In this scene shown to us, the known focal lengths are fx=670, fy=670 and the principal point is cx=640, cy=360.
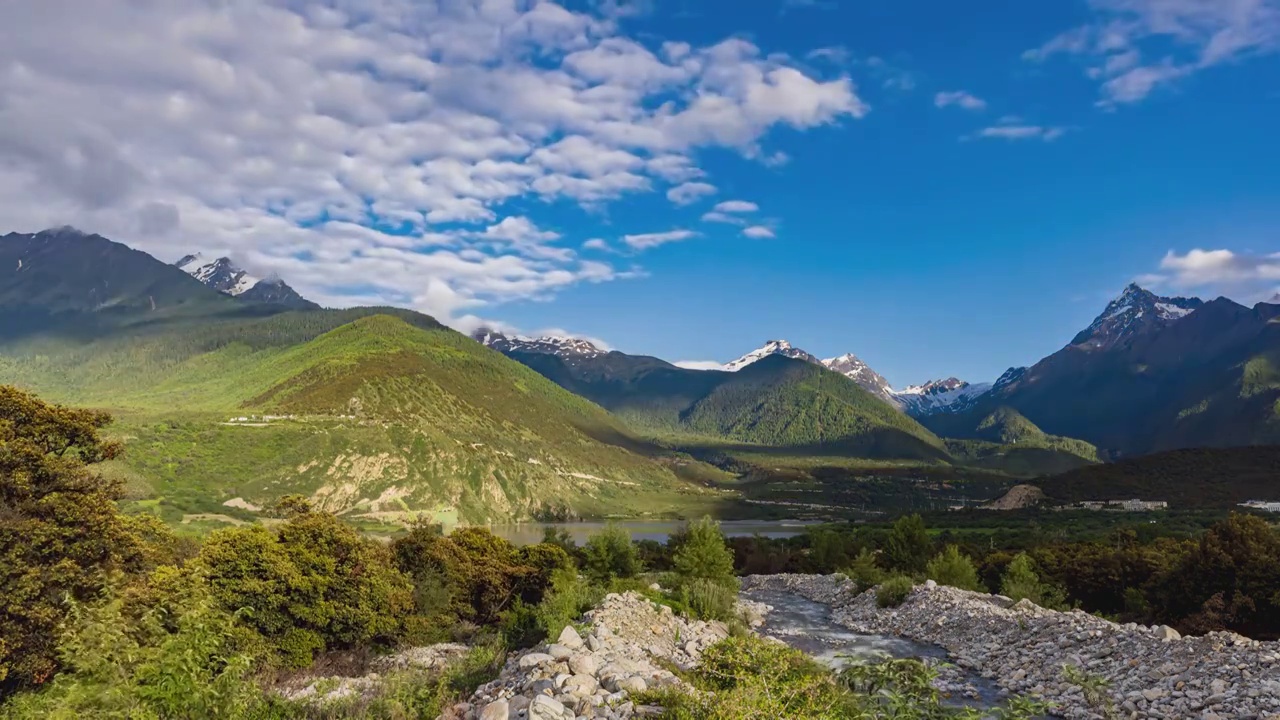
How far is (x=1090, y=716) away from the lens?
20.6 metres

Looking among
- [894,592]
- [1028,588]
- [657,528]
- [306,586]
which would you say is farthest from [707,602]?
[657,528]

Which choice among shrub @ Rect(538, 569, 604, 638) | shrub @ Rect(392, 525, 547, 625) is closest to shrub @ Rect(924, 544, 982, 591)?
shrub @ Rect(392, 525, 547, 625)

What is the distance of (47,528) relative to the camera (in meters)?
21.4

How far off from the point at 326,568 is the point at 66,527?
9.21 m

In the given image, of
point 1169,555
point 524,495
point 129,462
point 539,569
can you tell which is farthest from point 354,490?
point 1169,555

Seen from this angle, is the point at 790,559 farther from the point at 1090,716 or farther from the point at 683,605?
the point at 1090,716

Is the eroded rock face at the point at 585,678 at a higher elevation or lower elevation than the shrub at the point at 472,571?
higher

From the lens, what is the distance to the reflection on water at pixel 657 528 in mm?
136500

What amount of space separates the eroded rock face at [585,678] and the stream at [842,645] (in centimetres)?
651

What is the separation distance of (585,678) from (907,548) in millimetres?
54141

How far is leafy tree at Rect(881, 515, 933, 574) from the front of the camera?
60.9 m

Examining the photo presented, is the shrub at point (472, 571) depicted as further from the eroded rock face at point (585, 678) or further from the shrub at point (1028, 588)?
the shrub at point (1028, 588)

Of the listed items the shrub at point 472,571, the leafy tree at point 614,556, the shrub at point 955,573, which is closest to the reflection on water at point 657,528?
the leafy tree at point 614,556

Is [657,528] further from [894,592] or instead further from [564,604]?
[564,604]
